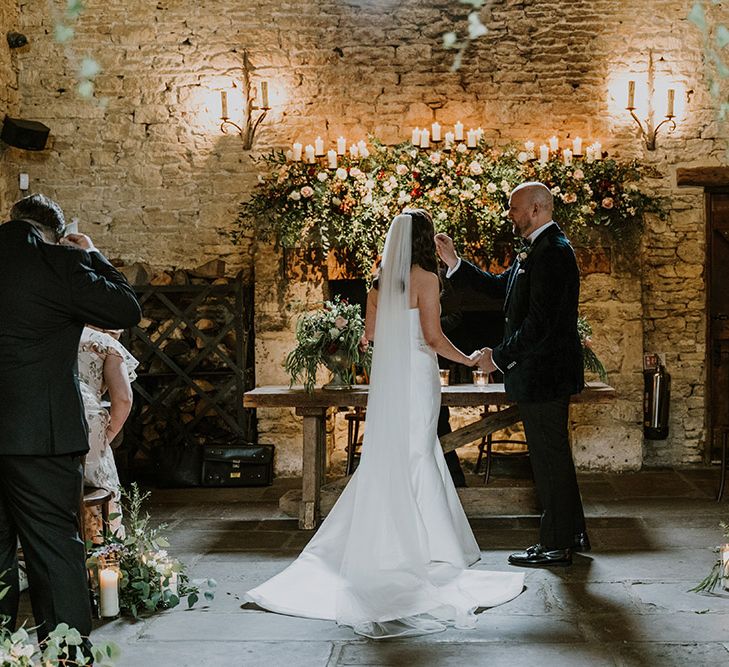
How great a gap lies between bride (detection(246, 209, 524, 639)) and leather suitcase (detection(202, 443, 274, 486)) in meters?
2.55

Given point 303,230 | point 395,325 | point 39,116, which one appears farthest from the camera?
point 39,116

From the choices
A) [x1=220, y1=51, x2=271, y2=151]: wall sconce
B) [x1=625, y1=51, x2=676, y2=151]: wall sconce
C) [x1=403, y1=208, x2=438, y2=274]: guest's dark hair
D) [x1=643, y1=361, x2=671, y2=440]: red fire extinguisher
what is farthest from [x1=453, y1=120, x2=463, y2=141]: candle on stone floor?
[x1=403, y1=208, x2=438, y2=274]: guest's dark hair

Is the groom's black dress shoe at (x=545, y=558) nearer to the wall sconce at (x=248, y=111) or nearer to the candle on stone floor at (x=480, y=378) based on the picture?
the candle on stone floor at (x=480, y=378)

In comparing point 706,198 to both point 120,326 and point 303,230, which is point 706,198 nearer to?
point 303,230

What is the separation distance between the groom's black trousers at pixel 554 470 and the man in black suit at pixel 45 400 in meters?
2.47

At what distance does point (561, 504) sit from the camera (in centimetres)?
506

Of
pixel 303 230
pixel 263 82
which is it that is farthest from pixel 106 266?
pixel 263 82

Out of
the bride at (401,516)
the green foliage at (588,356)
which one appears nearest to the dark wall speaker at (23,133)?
the bride at (401,516)

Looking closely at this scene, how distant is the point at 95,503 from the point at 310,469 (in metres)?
1.98

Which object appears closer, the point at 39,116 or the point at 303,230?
the point at 303,230

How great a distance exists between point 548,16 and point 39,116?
171 inches

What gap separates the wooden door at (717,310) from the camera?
8.10 metres

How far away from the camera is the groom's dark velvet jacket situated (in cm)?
497

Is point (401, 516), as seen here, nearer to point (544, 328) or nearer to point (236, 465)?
point (544, 328)
